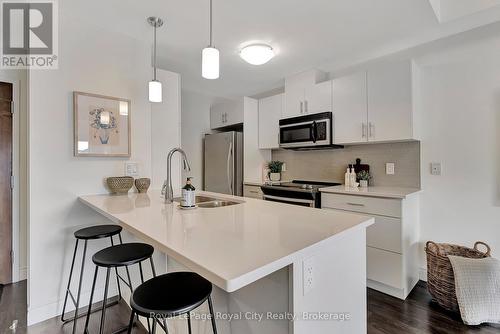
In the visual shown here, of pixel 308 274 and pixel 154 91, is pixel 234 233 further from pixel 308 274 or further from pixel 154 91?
pixel 154 91

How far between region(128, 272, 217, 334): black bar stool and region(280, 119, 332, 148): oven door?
221 cm

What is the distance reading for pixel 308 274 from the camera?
3.04 feet

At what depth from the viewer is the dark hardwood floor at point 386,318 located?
5.65ft

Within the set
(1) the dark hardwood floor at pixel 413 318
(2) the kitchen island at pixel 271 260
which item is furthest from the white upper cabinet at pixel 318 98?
(1) the dark hardwood floor at pixel 413 318

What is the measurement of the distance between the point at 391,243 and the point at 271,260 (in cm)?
190

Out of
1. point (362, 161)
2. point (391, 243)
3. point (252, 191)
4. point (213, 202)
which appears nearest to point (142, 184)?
point (213, 202)

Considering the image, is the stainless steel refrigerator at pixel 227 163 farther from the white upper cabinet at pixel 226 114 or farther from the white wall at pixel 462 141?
the white wall at pixel 462 141

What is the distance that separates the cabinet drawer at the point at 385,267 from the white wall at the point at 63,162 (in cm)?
196

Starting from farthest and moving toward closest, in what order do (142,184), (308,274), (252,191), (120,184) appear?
(252,191), (142,184), (120,184), (308,274)

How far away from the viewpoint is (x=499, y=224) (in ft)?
6.82

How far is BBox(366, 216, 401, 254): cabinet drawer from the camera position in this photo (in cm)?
211

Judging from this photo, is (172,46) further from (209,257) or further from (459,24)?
(459,24)

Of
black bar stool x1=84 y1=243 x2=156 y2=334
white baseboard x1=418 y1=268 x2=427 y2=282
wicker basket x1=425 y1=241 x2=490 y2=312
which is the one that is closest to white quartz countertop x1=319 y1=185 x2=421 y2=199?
wicker basket x1=425 y1=241 x2=490 y2=312

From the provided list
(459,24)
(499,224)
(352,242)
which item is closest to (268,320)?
(352,242)
